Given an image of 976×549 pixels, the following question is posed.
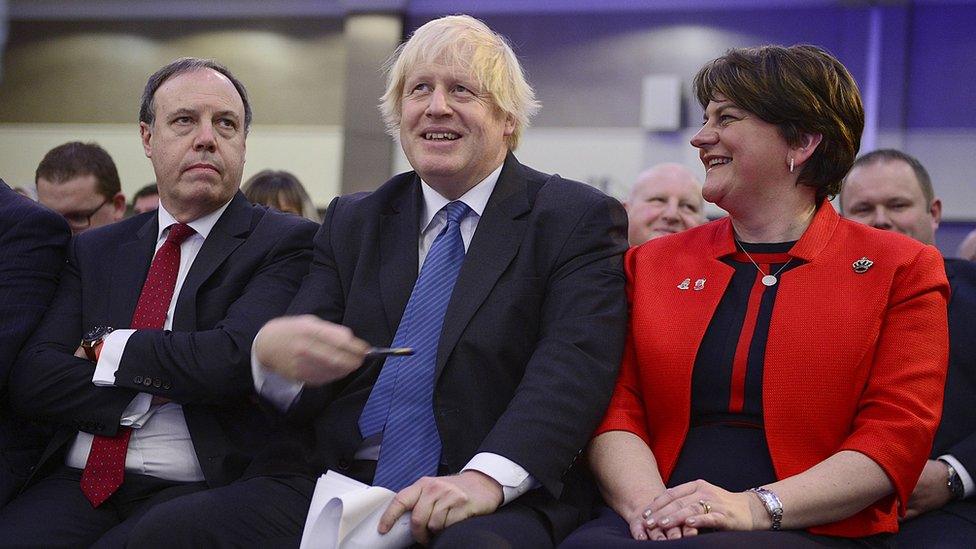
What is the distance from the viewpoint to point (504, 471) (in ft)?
6.98

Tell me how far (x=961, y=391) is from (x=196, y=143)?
1.99 metres

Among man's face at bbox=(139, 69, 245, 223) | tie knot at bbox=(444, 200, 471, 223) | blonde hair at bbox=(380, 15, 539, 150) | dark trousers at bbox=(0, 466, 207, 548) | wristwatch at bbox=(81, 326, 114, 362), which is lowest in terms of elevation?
dark trousers at bbox=(0, 466, 207, 548)

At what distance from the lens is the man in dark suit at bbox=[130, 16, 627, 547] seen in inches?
85.1

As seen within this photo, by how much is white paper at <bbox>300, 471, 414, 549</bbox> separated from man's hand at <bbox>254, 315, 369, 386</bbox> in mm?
252

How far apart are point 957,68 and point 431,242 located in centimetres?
698

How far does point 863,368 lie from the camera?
6.98 feet

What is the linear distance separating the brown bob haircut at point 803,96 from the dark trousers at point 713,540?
754mm

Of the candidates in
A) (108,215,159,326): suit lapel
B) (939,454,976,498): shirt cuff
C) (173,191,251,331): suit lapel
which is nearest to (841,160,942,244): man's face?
(939,454,976,498): shirt cuff

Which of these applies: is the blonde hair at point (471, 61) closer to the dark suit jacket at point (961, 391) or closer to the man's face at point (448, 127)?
the man's face at point (448, 127)

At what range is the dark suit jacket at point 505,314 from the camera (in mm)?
2236

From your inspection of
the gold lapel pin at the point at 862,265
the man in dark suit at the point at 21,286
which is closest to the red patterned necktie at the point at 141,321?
the man in dark suit at the point at 21,286

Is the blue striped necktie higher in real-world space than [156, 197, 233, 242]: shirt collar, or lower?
lower

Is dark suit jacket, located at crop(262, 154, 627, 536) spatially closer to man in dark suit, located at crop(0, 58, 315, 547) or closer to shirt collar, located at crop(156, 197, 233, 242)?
man in dark suit, located at crop(0, 58, 315, 547)

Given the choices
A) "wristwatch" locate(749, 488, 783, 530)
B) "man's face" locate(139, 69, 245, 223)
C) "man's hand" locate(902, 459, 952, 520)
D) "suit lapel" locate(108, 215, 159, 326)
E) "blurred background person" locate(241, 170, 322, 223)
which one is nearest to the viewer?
"wristwatch" locate(749, 488, 783, 530)
